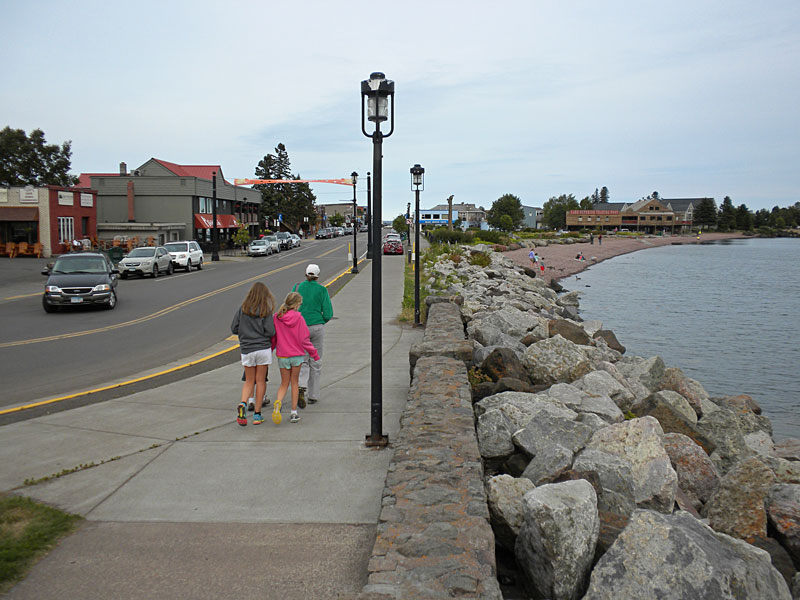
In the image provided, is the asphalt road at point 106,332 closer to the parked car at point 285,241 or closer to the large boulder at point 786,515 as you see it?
the large boulder at point 786,515

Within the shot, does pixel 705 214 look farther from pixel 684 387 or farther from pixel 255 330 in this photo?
pixel 255 330

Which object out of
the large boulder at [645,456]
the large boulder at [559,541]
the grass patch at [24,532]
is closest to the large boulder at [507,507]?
the large boulder at [559,541]

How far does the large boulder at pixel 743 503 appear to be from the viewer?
652cm

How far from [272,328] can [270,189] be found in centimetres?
9455

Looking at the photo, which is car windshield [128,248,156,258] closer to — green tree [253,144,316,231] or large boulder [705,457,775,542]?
large boulder [705,457,775,542]

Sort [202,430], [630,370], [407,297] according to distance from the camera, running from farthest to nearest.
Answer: [407,297]
[630,370]
[202,430]

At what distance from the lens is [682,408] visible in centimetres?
1067

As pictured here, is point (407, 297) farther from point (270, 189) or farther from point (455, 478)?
point (270, 189)

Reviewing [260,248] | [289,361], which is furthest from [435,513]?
[260,248]

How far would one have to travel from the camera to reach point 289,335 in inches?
338

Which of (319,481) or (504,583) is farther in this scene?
(319,481)

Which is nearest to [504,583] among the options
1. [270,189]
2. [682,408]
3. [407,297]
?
[682,408]

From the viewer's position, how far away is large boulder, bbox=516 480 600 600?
4.64 metres

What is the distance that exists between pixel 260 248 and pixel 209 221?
1117cm
